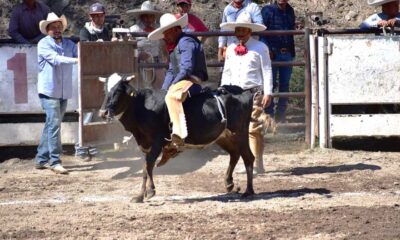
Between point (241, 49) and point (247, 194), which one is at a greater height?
point (241, 49)

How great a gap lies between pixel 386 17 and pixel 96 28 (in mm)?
4080

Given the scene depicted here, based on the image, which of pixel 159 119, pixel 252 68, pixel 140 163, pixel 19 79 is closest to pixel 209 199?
pixel 159 119

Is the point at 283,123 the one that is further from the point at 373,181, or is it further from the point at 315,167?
the point at 373,181

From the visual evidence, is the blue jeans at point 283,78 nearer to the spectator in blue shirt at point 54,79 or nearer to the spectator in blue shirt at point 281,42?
the spectator in blue shirt at point 281,42

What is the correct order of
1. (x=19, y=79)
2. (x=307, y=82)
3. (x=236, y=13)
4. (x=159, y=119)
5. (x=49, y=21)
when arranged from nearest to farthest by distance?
(x=159, y=119) < (x=49, y=21) < (x=19, y=79) < (x=307, y=82) < (x=236, y=13)

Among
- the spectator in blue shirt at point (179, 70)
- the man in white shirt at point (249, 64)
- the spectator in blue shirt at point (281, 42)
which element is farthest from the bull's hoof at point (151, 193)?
the spectator in blue shirt at point (281, 42)

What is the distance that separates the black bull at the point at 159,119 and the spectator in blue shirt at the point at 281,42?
3413 millimetres

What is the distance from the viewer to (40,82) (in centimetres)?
1163

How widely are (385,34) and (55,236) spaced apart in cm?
651

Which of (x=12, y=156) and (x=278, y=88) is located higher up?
(x=278, y=88)

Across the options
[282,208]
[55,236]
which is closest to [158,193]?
[282,208]

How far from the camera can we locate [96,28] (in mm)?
12367

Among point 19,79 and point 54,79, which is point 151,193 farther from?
point 19,79

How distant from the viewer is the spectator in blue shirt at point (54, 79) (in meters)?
11.5
